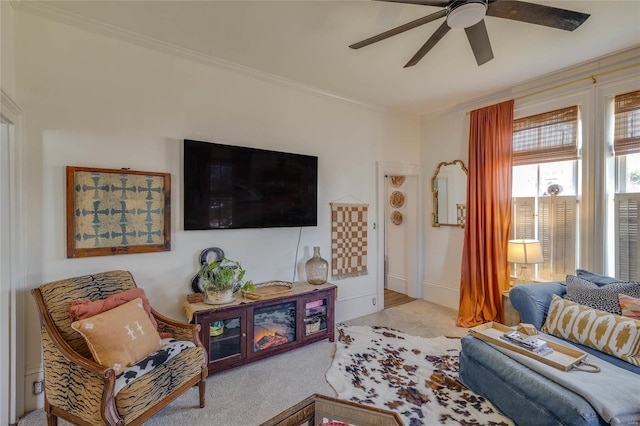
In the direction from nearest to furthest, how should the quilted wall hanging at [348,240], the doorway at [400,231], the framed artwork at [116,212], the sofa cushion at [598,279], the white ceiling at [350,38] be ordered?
the white ceiling at [350,38] < the framed artwork at [116,212] < the sofa cushion at [598,279] < the quilted wall hanging at [348,240] < the doorway at [400,231]

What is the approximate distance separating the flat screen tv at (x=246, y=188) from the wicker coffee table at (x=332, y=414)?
1.81 metres

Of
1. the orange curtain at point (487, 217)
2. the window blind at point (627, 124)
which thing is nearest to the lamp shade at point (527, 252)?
the orange curtain at point (487, 217)

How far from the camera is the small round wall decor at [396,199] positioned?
197 inches

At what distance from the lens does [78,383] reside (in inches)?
65.7

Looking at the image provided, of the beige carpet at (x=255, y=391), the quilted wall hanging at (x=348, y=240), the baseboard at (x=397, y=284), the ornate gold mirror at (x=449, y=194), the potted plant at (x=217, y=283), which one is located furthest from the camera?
the baseboard at (x=397, y=284)

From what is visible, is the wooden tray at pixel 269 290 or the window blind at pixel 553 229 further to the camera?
the window blind at pixel 553 229

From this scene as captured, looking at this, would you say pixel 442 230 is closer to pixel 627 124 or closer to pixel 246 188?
pixel 627 124

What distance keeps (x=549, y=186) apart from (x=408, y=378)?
2597 mm

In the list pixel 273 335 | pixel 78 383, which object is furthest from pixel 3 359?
pixel 273 335

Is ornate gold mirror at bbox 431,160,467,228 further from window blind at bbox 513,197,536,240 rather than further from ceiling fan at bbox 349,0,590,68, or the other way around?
ceiling fan at bbox 349,0,590,68

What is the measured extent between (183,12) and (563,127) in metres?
3.78

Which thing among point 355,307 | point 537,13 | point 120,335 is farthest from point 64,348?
point 537,13

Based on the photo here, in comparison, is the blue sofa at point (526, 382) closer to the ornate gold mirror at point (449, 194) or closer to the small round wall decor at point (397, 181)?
the ornate gold mirror at point (449, 194)

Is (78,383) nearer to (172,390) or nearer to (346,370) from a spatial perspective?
(172,390)
